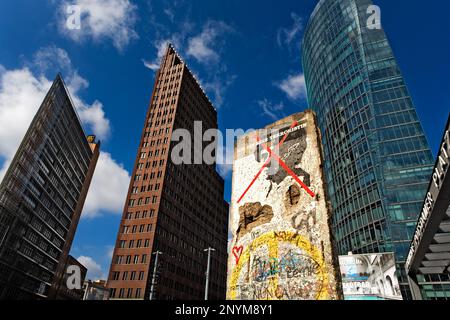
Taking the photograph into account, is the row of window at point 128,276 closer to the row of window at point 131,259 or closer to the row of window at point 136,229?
the row of window at point 131,259

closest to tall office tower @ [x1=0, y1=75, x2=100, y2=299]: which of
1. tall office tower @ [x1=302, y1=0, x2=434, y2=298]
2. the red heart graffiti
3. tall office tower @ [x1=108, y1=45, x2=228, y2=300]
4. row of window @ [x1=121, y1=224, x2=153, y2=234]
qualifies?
tall office tower @ [x1=108, y1=45, x2=228, y2=300]

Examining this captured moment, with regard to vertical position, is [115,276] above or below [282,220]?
above

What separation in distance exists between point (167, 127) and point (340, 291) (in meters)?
66.9

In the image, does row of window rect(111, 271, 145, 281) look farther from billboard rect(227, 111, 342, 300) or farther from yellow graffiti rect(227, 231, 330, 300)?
yellow graffiti rect(227, 231, 330, 300)

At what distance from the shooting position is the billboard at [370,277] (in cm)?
2964

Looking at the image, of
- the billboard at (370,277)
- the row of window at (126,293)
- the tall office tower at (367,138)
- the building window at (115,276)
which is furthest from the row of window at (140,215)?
the billboard at (370,277)

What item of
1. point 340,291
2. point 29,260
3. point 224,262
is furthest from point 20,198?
point 340,291

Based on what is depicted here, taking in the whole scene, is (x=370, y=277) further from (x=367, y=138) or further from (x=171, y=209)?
(x=171, y=209)

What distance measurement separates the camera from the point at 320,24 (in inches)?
3184

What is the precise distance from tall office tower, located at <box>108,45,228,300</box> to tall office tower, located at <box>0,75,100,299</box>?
19.5 metres

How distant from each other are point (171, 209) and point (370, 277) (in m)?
43.0

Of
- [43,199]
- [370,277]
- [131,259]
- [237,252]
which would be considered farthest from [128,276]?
[237,252]

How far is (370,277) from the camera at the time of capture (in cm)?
3158

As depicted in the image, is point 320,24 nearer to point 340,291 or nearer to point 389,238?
point 389,238
